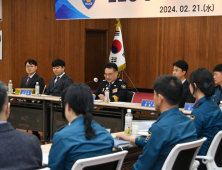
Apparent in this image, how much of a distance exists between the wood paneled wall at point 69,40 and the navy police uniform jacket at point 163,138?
6692 millimetres

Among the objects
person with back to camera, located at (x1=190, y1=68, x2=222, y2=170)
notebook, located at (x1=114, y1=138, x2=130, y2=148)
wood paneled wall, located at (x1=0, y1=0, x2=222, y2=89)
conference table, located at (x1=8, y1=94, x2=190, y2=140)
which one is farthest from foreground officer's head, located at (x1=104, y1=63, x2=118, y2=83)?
wood paneled wall, located at (x1=0, y1=0, x2=222, y2=89)

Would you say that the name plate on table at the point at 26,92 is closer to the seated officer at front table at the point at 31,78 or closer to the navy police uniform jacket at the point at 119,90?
the seated officer at front table at the point at 31,78

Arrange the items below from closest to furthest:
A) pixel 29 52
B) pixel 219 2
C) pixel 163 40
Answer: pixel 219 2, pixel 29 52, pixel 163 40

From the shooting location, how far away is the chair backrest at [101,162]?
1.39m

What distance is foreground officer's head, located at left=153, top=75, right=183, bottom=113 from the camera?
6.22ft

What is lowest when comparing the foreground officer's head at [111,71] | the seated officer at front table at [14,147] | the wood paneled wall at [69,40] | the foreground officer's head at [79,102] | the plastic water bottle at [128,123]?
the plastic water bottle at [128,123]

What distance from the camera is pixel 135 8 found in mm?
4555

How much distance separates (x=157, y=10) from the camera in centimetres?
438

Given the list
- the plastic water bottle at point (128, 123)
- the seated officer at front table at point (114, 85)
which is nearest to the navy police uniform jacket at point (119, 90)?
the seated officer at front table at point (114, 85)

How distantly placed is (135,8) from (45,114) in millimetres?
2239

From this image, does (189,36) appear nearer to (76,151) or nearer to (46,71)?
(46,71)

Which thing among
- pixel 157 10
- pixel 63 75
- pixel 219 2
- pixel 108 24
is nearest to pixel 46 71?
pixel 108 24

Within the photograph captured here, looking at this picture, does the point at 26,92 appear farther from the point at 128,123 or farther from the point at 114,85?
the point at 128,123

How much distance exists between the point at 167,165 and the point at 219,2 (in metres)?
2.97
